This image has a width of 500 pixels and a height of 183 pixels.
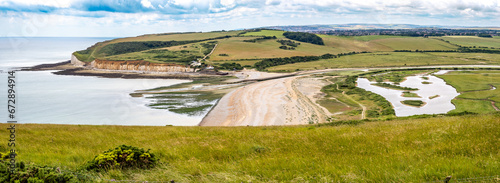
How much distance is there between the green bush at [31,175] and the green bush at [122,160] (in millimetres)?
1467

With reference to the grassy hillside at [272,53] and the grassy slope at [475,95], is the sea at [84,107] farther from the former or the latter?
the grassy hillside at [272,53]

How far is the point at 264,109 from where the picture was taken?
166ft

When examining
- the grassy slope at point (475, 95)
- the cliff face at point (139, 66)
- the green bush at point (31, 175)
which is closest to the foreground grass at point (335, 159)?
the green bush at point (31, 175)

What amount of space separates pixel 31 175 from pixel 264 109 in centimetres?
4516

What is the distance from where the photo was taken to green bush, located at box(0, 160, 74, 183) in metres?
5.66

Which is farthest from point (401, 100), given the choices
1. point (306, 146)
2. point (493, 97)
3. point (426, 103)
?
point (306, 146)

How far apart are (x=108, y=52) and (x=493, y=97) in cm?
17167

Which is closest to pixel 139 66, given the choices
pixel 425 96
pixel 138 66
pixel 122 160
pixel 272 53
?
pixel 138 66

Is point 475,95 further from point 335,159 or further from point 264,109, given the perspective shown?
point 335,159

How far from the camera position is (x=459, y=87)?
63125 millimetres

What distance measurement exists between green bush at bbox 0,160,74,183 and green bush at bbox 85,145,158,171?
147cm

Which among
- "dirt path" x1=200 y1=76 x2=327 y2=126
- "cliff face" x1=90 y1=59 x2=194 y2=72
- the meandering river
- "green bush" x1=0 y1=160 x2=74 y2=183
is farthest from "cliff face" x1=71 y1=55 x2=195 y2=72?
"green bush" x1=0 y1=160 x2=74 y2=183

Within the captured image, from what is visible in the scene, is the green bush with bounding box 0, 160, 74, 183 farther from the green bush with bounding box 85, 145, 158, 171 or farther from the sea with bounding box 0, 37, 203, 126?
the sea with bounding box 0, 37, 203, 126

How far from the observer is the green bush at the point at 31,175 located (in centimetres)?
566
